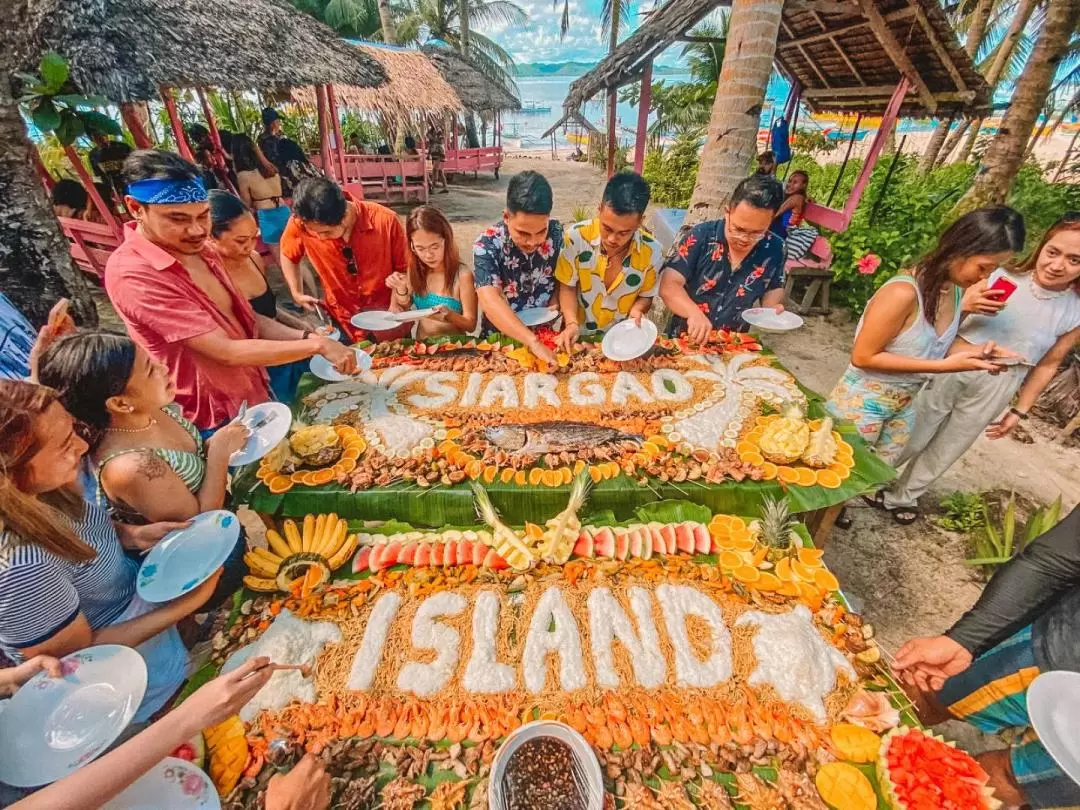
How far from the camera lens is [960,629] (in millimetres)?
1896

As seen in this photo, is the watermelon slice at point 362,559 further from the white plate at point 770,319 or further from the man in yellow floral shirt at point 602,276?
the white plate at point 770,319

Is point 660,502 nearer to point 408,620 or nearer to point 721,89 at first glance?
point 408,620

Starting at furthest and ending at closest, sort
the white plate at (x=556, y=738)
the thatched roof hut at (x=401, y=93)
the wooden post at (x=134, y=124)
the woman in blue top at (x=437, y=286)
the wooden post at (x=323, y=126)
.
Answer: the thatched roof hut at (x=401, y=93), the wooden post at (x=323, y=126), the wooden post at (x=134, y=124), the woman in blue top at (x=437, y=286), the white plate at (x=556, y=738)

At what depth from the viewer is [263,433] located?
7.57 ft

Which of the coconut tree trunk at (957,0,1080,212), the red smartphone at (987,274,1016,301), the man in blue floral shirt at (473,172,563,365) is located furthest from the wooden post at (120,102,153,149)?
the coconut tree trunk at (957,0,1080,212)

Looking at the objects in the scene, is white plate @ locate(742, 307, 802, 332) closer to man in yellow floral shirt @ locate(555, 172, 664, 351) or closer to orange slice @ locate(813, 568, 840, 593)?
man in yellow floral shirt @ locate(555, 172, 664, 351)

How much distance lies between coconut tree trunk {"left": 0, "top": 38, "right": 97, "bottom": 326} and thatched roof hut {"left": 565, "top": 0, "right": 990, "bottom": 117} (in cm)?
567

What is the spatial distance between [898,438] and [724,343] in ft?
4.46

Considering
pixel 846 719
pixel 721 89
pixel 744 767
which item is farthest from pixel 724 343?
pixel 721 89

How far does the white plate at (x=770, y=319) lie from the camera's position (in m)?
3.20

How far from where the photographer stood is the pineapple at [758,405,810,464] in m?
2.50

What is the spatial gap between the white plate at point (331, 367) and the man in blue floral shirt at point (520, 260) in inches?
35.9

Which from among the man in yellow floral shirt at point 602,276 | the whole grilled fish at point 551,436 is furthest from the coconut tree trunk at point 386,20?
the whole grilled fish at point 551,436

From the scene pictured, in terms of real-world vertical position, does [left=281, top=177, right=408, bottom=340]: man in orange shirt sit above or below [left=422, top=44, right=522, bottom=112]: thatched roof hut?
below
